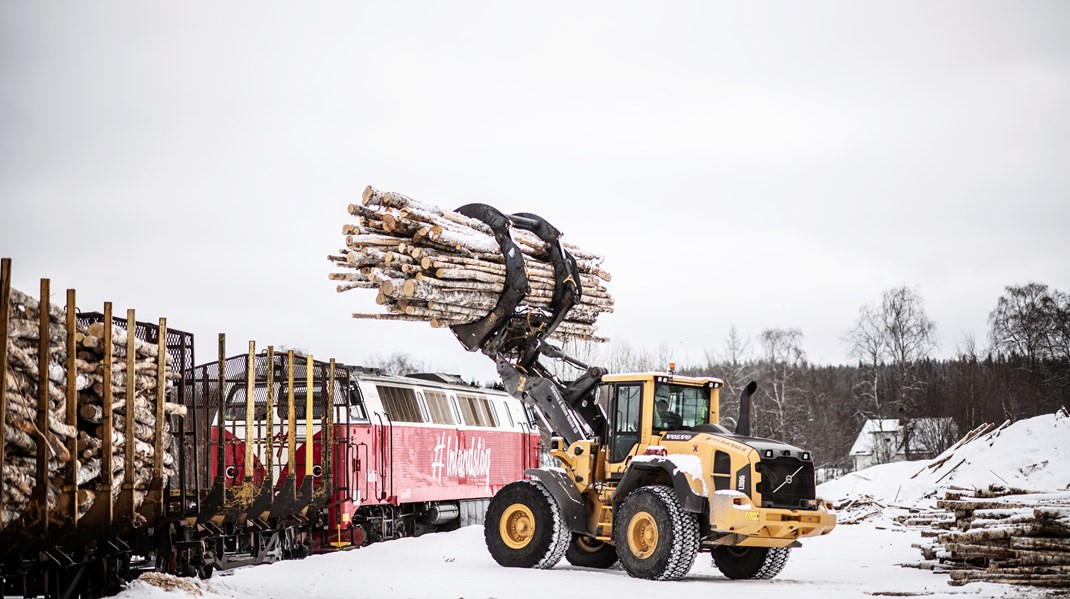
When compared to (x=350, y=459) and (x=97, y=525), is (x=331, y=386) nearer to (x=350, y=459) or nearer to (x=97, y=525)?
(x=350, y=459)

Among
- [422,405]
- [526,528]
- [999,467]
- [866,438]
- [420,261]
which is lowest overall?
[866,438]

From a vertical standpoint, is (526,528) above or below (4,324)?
below

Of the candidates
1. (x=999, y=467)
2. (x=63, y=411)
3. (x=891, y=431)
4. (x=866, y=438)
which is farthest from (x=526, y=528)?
(x=866, y=438)

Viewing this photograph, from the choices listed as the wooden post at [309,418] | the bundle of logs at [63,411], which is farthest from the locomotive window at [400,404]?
the bundle of logs at [63,411]

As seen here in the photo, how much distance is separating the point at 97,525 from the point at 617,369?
44.0 m

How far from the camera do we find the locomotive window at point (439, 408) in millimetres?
21375

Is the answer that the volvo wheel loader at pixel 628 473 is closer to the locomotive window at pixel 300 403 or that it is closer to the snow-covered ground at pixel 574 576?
the snow-covered ground at pixel 574 576

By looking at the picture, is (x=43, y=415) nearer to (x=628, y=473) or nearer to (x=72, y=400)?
(x=72, y=400)

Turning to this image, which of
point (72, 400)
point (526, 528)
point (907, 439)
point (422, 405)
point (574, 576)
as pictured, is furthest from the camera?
point (907, 439)

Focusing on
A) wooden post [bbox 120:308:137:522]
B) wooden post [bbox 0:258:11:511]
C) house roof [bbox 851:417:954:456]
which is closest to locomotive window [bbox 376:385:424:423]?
wooden post [bbox 120:308:137:522]

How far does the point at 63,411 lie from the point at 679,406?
771cm

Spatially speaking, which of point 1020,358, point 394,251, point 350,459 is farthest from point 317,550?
point 1020,358

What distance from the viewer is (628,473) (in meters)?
14.3

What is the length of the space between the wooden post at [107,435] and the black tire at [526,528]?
5.66 meters
